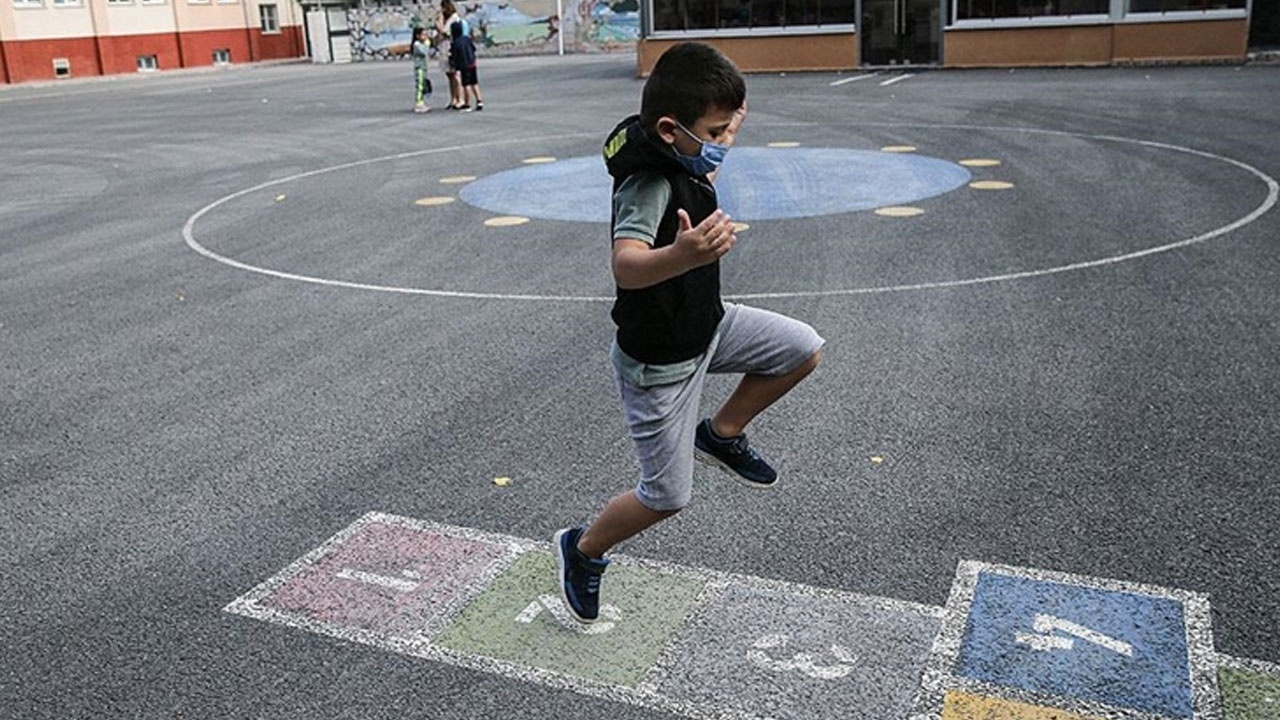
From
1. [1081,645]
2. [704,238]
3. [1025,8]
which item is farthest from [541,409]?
[1025,8]

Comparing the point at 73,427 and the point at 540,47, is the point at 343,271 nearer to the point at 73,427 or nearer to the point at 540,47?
the point at 73,427

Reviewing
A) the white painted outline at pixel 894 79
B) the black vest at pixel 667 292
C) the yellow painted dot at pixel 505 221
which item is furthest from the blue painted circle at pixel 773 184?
the white painted outline at pixel 894 79

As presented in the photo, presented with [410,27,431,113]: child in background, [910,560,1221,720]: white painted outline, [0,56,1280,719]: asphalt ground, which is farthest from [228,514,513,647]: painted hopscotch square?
[410,27,431,113]: child in background

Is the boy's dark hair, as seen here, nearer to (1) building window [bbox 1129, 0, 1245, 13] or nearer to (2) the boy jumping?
(2) the boy jumping

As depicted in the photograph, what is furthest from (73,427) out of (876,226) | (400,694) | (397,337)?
(876,226)

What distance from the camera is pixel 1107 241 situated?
29.4 ft

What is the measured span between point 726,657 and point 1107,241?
21.6ft

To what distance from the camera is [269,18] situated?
50656 millimetres

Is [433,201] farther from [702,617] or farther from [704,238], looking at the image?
[704,238]

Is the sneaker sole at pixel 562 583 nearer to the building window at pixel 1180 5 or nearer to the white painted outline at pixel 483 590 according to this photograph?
the white painted outline at pixel 483 590

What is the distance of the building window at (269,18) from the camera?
50.3 m

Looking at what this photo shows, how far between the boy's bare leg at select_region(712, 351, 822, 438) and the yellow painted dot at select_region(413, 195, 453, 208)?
8761 millimetres

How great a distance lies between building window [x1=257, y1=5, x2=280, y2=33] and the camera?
50281 millimetres

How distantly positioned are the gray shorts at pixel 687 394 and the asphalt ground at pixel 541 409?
654 mm
